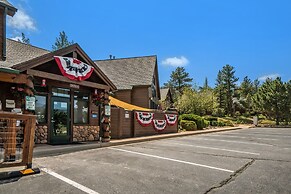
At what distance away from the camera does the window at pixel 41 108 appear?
10641 mm

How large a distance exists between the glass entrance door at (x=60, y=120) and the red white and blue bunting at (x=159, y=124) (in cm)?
719

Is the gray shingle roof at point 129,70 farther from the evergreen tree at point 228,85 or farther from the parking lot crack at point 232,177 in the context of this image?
the evergreen tree at point 228,85

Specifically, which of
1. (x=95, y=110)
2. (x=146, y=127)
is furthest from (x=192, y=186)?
(x=146, y=127)

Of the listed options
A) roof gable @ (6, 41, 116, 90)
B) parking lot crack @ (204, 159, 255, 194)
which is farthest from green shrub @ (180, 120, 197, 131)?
parking lot crack @ (204, 159, 255, 194)

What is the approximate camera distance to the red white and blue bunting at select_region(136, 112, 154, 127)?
15688 millimetres

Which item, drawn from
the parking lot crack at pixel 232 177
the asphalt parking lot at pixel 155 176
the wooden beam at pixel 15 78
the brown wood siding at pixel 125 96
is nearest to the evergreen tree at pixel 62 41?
the brown wood siding at pixel 125 96

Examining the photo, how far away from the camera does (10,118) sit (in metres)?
5.57

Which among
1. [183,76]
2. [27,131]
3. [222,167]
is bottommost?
Result: [222,167]

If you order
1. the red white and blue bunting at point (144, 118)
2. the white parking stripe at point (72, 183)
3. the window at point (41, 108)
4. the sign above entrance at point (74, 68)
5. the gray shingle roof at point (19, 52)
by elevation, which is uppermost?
the gray shingle roof at point (19, 52)

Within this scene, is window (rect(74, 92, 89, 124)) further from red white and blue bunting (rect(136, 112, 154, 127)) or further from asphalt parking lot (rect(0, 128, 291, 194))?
asphalt parking lot (rect(0, 128, 291, 194))

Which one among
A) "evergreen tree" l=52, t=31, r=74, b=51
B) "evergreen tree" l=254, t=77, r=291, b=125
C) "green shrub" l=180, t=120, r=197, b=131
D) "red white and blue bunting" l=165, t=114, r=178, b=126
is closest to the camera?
"red white and blue bunting" l=165, t=114, r=178, b=126

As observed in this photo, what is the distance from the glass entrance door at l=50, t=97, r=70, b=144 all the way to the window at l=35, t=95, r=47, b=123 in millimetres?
341

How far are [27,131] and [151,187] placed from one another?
11.0 feet

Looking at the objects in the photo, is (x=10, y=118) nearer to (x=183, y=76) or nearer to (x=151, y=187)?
(x=151, y=187)
